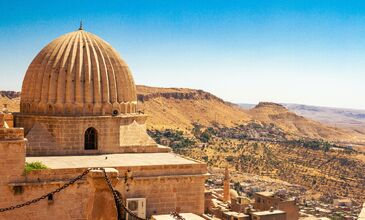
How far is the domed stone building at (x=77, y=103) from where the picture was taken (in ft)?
57.3

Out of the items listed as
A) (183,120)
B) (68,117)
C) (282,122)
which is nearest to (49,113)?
(68,117)

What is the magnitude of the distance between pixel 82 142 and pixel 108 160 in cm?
137

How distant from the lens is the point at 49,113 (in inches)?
700

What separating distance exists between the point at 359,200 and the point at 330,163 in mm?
17236

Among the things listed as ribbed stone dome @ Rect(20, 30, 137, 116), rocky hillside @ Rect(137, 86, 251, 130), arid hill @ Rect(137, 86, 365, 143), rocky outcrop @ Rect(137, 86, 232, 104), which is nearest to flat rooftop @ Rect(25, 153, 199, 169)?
ribbed stone dome @ Rect(20, 30, 137, 116)

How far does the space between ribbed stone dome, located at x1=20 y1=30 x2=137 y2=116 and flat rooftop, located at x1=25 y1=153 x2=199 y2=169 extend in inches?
64.7

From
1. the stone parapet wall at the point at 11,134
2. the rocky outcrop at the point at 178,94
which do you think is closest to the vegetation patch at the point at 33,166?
the stone parapet wall at the point at 11,134

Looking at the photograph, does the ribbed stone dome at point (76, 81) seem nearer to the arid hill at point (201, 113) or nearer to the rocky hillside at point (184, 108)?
the arid hill at point (201, 113)

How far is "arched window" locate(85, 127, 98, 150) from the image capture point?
17844 mm

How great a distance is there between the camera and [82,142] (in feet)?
57.8

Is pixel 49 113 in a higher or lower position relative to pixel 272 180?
higher

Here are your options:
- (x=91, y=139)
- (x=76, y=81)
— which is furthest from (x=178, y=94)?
(x=76, y=81)

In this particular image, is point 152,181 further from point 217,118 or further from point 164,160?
point 217,118

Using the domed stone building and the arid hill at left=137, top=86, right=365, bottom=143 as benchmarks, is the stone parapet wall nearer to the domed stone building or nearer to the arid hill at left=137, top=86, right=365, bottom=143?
the domed stone building
